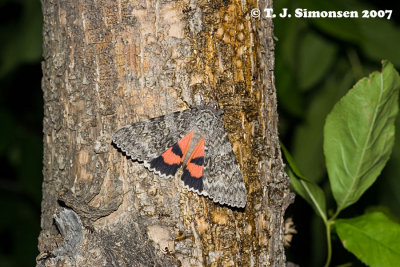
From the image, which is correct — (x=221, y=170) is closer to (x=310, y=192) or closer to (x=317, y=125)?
(x=310, y=192)

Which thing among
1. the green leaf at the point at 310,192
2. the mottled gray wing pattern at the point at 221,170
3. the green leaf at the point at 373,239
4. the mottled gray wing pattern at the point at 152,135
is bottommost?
the green leaf at the point at 373,239

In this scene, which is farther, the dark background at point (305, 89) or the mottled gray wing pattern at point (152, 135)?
the dark background at point (305, 89)

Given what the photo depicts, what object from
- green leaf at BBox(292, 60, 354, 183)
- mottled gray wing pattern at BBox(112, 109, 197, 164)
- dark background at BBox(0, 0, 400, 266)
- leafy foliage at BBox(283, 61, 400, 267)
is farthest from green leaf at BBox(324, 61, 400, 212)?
green leaf at BBox(292, 60, 354, 183)

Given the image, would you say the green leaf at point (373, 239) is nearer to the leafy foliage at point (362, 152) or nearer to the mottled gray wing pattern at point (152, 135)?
the leafy foliage at point (362, 152)

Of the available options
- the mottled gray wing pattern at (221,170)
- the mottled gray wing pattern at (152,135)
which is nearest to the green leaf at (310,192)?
the mottled gray wing pattern at (221,170)

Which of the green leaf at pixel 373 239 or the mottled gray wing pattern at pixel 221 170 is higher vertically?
the mottled gray wing pattern at pixel 221 170

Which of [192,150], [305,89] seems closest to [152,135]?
[192,150]

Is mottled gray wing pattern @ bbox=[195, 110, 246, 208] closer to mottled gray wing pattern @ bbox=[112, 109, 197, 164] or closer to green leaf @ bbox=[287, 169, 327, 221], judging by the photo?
mottled gray wing pattern @ bbox=[112, 109, 197, 164]
